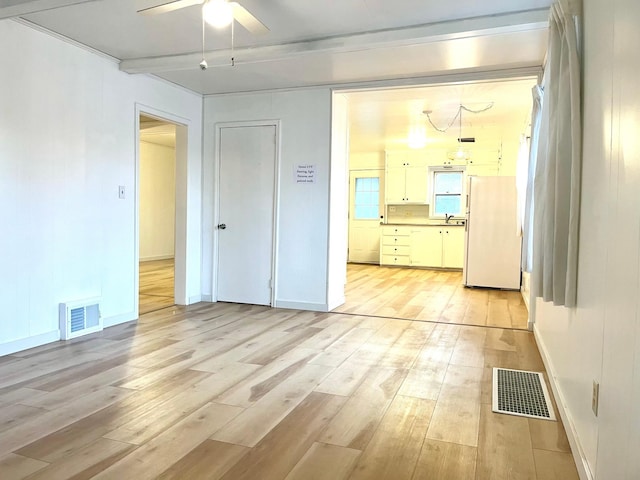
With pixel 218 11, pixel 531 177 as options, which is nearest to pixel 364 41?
pixel 218 11

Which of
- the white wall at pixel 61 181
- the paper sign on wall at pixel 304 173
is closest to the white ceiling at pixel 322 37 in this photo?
the white wall at pixel 61 181

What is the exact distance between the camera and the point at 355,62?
157 inches

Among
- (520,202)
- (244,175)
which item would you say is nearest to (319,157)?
(244,175)

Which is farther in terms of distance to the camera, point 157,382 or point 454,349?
point 454,349

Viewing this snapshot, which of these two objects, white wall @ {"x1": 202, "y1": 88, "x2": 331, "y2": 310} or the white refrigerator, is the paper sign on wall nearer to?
white wall @ {"x1": 202, "y1": 88, "x2": 331, "y2": 310}

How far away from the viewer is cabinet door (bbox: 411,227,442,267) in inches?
353

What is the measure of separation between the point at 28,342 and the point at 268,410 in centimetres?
216

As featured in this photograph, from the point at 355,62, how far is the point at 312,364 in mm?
2599

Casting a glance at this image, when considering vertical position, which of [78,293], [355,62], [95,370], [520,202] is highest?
[355,62]

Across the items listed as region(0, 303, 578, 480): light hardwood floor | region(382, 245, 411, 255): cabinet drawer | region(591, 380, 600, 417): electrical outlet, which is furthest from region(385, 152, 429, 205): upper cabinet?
region(591, 380, 600, 417): electrical outlet

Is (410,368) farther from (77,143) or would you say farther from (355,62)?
(77,143)

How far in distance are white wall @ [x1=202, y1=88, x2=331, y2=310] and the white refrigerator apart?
2.83 m

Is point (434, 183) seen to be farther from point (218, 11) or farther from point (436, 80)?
point (218, 11)

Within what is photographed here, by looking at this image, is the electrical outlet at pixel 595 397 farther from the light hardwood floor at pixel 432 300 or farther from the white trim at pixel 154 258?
the white trim at pixel 154 258
